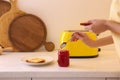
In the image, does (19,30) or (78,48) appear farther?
(19,30)

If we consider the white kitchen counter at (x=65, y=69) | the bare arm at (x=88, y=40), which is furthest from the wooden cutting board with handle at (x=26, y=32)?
the bare arm at (x=88, y=40)

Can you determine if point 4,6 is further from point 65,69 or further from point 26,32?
point 65,69

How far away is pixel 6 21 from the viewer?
1714 mm

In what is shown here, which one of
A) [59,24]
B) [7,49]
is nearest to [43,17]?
[59,24]

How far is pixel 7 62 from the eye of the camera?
1423mm

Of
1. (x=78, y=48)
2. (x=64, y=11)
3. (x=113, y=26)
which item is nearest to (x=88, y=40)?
(x=78, y=48)

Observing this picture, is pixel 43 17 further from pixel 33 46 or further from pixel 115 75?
pixel 115 75

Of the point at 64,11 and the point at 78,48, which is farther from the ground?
the point at 64,11

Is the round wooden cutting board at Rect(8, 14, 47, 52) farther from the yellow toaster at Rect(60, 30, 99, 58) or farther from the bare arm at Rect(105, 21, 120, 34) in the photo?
the bare arm at Rect(105, 21, 120, 34)

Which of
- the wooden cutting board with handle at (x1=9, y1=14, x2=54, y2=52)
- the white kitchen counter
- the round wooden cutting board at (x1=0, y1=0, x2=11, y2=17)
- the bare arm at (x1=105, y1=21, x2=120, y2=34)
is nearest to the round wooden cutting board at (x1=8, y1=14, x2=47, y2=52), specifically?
the wooden cutting board with handle at (x1=9, y1=14, x2=54, y2=52)

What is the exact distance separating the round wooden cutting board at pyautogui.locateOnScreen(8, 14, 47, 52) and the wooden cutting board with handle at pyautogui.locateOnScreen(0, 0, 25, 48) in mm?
28

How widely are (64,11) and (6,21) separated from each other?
425 millimetres

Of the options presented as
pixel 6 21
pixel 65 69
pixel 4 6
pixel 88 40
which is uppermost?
pixel 4 6

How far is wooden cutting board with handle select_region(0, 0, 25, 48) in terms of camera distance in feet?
5.60
